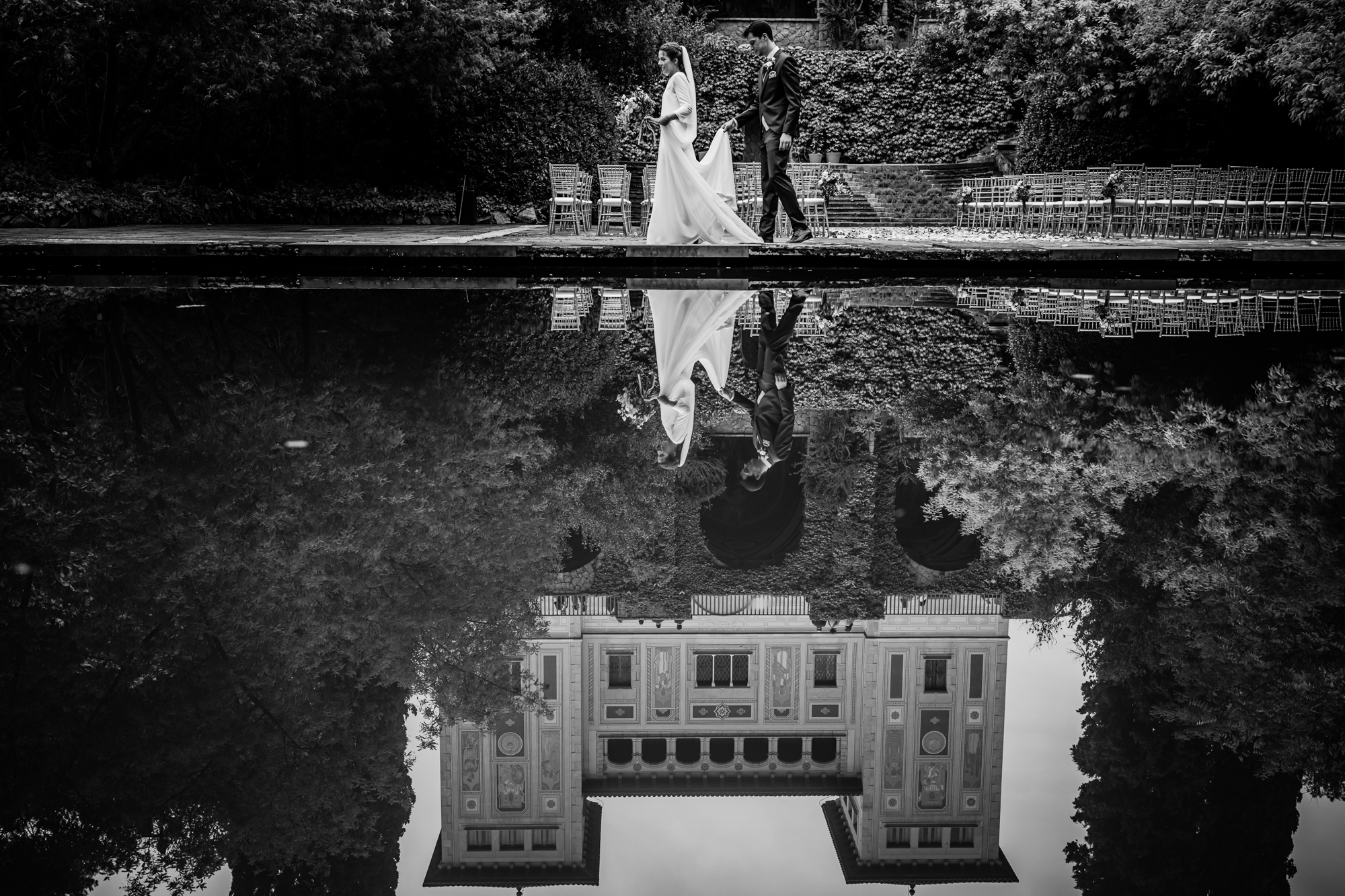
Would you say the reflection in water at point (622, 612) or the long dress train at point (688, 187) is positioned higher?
the long dress train at point (688, 187)

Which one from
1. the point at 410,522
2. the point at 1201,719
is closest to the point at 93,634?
the point at 410,522

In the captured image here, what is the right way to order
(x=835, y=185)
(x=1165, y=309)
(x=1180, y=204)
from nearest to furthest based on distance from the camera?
(x=1165, y=309) < (x=1180, y=204) < (x=835, y=185)

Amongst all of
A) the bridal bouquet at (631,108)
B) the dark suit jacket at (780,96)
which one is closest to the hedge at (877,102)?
the bridal bouquet at (631,108)

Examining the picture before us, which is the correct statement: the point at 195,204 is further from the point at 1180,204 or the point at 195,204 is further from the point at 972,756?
the point at 972,756

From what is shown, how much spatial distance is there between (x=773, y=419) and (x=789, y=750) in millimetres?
2680

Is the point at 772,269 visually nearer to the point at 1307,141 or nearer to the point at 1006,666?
the point at 1006,666

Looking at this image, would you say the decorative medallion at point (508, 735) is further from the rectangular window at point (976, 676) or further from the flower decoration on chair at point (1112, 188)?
the flower decoration on chair at point (1112, 188)

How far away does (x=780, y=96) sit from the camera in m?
10.8

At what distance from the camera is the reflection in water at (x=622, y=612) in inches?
64.5

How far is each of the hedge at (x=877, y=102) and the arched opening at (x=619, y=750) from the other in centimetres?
2184

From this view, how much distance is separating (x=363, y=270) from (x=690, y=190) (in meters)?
3.25

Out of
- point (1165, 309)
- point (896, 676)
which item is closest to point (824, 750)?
point (896, 676)

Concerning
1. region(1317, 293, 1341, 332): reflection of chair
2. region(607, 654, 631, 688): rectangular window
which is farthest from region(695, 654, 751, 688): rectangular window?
region(1317, 293, 1341, 332): reflection of chair

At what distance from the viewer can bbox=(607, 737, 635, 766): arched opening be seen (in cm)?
184
